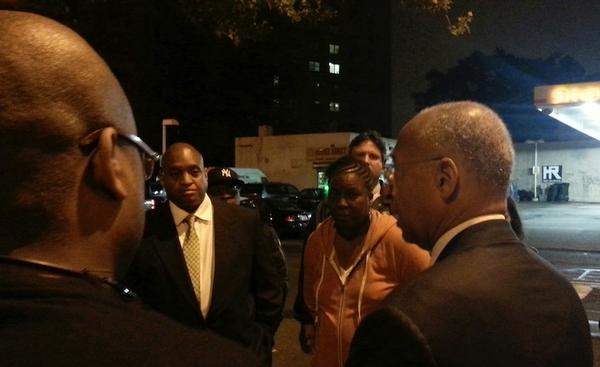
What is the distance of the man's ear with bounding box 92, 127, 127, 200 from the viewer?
48.0 inches

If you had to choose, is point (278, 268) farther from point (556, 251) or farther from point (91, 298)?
point (556, 251)

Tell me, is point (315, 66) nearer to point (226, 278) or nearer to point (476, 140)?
point (226, 278)

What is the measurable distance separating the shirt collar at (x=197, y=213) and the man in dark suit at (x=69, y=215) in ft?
8.12

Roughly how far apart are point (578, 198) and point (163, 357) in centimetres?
4144

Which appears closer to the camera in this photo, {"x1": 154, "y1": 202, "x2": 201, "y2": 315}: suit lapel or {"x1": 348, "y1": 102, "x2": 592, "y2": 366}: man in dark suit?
{"x1": 348, "y1": 102, "x2": 592, "y2": 366}: man in dark suit

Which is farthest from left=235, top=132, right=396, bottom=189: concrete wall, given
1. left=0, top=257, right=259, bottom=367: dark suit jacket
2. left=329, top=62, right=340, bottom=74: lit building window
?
left=329, top=62, right=340, bottom=74: lit building window

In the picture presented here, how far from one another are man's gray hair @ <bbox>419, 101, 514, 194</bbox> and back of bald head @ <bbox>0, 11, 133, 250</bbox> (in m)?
1.04

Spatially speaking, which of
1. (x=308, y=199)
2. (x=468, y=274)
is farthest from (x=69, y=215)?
(x=308, y=199)

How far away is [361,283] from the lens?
3318 mm

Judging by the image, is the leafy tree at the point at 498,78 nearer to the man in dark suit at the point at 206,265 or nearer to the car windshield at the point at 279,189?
the car windshield at the point at 279,189

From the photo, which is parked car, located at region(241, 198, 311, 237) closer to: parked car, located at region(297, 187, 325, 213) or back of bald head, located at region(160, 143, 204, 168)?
parked car, located at region(297, 187, 325, 213)

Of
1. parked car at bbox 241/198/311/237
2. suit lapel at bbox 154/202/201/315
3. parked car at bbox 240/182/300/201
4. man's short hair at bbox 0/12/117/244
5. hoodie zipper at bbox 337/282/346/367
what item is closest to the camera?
man's short hair at bbox 0/12/117/244

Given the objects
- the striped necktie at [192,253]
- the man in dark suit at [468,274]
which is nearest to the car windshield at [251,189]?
the striped necktie at [192,253]

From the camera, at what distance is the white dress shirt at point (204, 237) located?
11.6ft
